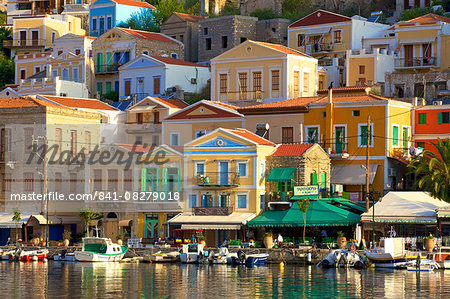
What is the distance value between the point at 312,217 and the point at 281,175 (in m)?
4.81

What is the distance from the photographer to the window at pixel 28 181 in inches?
3054

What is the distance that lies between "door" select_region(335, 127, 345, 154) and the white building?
849 inches

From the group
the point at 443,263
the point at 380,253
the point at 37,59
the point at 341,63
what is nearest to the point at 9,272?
the point at 380,253

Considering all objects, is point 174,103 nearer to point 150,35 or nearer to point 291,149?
point 291,149

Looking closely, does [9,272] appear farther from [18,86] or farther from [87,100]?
[18,86]

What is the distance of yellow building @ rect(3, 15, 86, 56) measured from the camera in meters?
111

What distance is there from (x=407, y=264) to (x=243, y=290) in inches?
586

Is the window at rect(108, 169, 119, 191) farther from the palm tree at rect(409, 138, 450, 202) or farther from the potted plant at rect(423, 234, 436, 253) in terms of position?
the potted plant at rect(423, 234, 436, 253)

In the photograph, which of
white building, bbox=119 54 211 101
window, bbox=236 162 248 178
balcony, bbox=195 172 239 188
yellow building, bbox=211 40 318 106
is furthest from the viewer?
white building, bbox=119 54 211 101

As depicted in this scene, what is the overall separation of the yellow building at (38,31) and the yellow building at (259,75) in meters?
32.9

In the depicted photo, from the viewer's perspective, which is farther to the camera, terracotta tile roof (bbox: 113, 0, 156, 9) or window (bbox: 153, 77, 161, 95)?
terracotta tile roof (bbox: 113, 0, 156, 9)

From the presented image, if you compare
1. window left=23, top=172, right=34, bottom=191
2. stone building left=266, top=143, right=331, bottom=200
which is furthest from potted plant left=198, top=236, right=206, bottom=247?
window left=23, top=172, right=34, bottom=191

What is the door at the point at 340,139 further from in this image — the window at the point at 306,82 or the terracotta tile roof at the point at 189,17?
the terracotta tile roof at the point at 189,17

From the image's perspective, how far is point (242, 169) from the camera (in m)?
70.6
